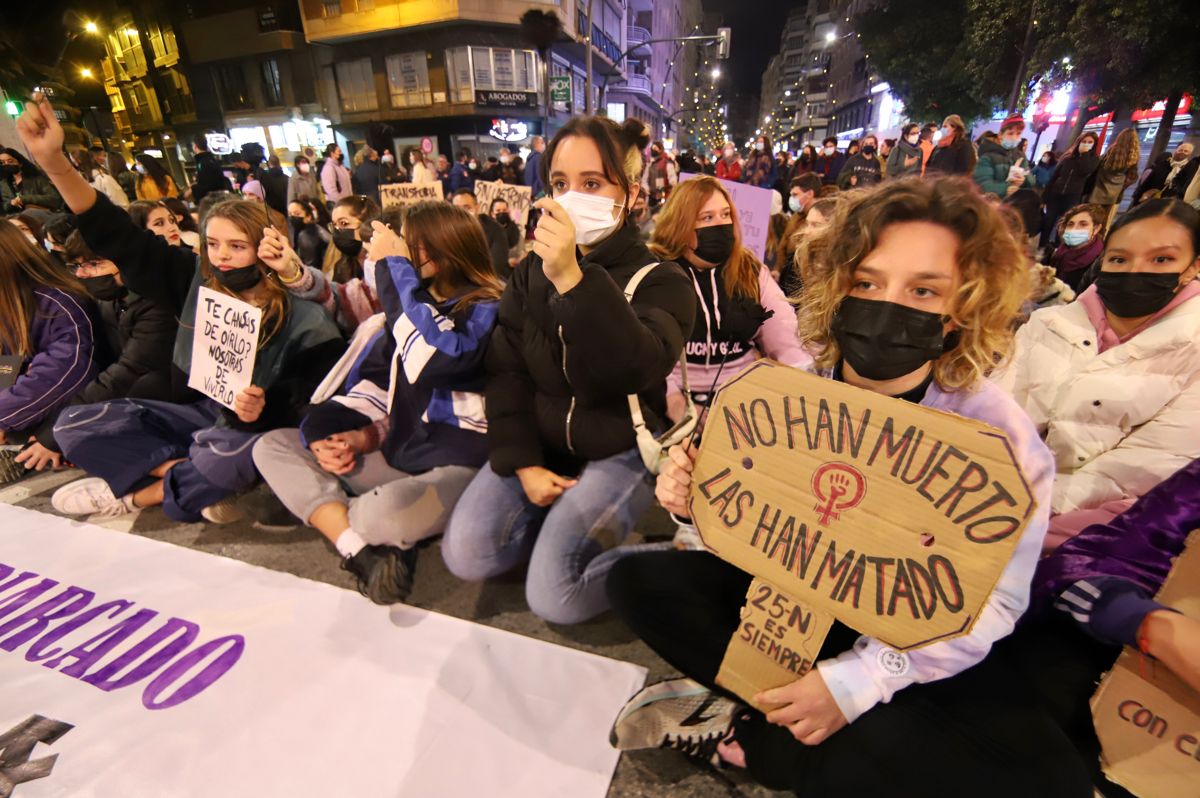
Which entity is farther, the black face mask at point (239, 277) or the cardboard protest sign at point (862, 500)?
the black face mask at point (239, 277)

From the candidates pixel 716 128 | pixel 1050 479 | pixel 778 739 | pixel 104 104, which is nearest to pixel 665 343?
pixel 1050 479

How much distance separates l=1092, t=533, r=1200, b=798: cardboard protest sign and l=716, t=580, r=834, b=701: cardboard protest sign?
2.18 ft

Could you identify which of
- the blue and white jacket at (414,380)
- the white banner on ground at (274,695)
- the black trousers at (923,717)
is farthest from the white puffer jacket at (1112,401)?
the blue and white jacket at (414,380)

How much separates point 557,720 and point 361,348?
173 cm

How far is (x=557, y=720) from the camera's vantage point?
1614 millimetres

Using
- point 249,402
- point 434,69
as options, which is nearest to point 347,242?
point 249,402

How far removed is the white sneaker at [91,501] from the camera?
2641 mm

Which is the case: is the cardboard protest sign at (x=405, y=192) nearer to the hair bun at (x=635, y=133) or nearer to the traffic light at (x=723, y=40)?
the hair bun at (x=635, y=133)

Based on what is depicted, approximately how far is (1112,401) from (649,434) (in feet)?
5.39

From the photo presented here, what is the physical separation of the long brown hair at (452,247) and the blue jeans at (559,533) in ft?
2.65

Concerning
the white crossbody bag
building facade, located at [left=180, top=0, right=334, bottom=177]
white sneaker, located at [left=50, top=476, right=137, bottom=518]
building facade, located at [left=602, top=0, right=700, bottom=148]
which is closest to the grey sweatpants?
the white crossbody bag

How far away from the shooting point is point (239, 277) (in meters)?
2.35

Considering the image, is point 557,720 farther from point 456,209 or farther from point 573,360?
point 456,209

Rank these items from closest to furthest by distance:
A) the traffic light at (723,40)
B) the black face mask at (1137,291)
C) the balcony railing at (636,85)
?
the black face mask at (1137,291) < the traffic light at (723,40) < the balcony railing at (636,85)
